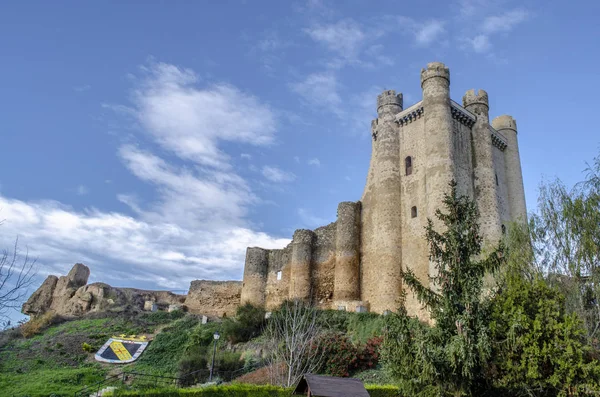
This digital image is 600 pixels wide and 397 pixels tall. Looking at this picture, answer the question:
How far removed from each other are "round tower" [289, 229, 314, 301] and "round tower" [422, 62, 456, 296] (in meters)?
7.79

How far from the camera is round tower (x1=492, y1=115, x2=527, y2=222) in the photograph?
31.8 m

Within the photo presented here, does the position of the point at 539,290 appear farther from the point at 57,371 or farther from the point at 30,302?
the point at 30,302

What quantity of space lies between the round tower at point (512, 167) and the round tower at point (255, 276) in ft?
57.6

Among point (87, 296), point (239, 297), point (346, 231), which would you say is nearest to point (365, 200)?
point (346, 231)

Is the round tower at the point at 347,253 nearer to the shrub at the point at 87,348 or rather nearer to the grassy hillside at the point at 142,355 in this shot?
the grassy hillside at the point at 142,355

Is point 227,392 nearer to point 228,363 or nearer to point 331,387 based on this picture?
point 331,387

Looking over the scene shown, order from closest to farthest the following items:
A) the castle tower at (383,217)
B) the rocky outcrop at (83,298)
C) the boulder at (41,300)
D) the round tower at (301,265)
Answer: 1. the castle tower at (383,217)
2. the round tower at (301,265)
3. the rocky outcrop at (83,298)
4. the boulder at (41,300)

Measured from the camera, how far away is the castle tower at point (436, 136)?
2661 centimetres

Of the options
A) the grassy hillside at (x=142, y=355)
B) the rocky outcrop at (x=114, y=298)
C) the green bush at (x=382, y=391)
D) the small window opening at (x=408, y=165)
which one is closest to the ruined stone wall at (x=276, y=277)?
the rocky outcrop at (x=114, y=298)

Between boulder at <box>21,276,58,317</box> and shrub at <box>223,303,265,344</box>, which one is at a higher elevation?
boulder at <box>21,276,58,317</box>

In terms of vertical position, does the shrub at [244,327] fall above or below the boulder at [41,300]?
below

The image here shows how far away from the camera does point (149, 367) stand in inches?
984

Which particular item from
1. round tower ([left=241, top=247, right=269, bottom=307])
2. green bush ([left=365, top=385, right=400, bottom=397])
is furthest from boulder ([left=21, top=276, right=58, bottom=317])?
green bush ([left=365, top=385, right=400, bottom=397])

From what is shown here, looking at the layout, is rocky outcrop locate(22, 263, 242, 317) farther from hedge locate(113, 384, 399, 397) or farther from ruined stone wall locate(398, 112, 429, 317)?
hedge locate(113, 384, 399, 397)
